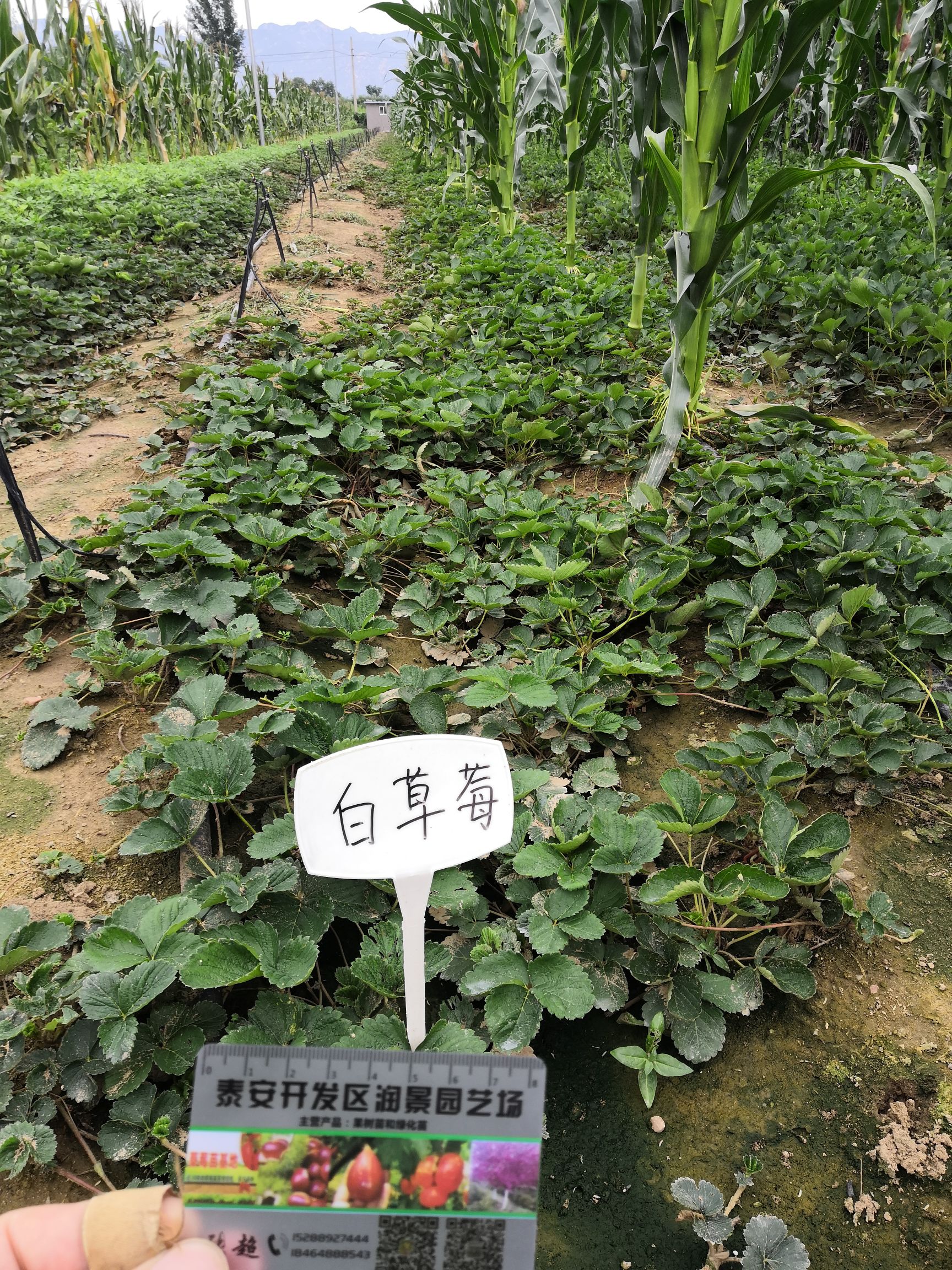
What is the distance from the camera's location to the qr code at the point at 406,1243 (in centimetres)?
67

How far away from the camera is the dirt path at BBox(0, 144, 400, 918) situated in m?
1.50

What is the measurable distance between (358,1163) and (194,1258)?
0.16m

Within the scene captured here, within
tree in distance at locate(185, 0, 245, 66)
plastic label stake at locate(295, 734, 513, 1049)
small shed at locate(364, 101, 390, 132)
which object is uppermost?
tree in distance at locate(185, 0, 245, 66)

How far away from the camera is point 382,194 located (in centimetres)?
1320

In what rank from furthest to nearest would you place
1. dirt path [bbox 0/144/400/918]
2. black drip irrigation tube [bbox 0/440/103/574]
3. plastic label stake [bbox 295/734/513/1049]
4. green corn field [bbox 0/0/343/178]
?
green corn field [bbox 0/0/343/178]
black drip irrigation tube [bbox 0/440/103/574]
dirt path [bbox 0/144/400/918]
plastic label stake [bbox 295/734/513/1049]

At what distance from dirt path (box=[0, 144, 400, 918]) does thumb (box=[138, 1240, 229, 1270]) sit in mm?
869

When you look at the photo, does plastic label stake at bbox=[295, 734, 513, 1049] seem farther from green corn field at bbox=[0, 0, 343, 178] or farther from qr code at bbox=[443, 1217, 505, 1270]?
green corn field at bbox=[0, 0, 343, 178]

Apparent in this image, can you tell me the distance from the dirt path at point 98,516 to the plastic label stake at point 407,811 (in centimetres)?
74

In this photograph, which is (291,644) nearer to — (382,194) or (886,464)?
(886,464)

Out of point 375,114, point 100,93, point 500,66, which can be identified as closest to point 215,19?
point 375,114

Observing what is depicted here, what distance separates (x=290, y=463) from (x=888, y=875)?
2.08m

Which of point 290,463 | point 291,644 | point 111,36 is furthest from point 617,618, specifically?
point 111,36

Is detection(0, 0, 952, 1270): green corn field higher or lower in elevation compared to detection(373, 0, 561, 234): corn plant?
lower

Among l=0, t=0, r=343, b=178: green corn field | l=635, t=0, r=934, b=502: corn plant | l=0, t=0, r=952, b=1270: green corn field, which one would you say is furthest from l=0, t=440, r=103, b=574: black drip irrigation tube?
l=0, t=0, r=343, b=178: green corn field
